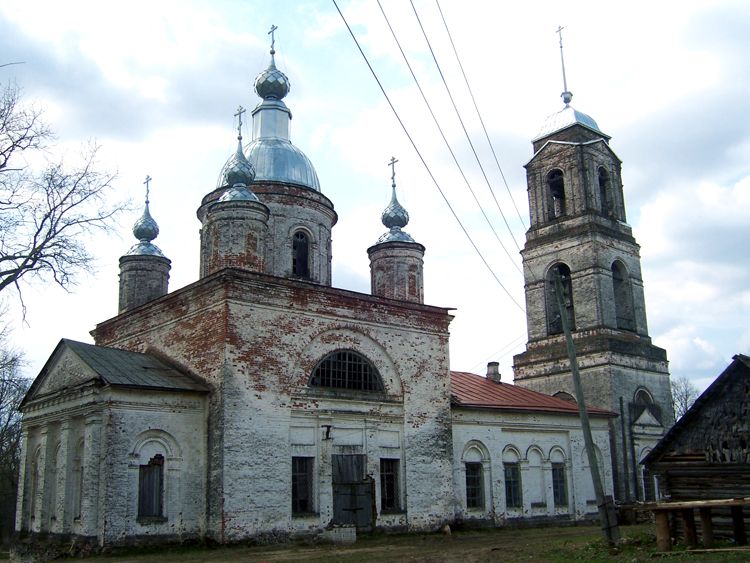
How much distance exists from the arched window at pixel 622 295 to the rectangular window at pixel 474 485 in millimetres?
9751

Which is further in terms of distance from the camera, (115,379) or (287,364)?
(287,364)

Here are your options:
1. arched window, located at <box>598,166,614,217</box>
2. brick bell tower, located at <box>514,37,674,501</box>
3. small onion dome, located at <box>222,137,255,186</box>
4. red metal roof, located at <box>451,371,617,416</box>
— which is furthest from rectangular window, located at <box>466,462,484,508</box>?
arched window, located at <box>598,166,614,217</box>

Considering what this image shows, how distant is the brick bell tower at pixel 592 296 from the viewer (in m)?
27.6

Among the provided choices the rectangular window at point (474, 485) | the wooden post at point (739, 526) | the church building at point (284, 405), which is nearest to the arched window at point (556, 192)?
the church building at point (284, 405)

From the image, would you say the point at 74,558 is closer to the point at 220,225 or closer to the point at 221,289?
the point at 221,289

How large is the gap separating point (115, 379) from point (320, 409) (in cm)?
486

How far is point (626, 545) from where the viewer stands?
46.0 ft

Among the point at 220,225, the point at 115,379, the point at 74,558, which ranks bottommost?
the point at 74,558

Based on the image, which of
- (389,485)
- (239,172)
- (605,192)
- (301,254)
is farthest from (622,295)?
(239,172)

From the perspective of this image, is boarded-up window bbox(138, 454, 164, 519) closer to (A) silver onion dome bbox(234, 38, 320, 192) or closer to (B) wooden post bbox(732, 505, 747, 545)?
(A) silver onion dome bbox(234, 38, 320, 192)

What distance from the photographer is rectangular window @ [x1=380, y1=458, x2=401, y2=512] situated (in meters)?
19.9

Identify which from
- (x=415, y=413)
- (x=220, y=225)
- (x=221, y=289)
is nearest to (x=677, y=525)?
(x=415, y=413)

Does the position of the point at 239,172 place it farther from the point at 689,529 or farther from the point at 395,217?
the point at 689,529

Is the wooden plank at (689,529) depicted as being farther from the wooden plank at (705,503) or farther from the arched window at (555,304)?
the arched window at (555,304)
